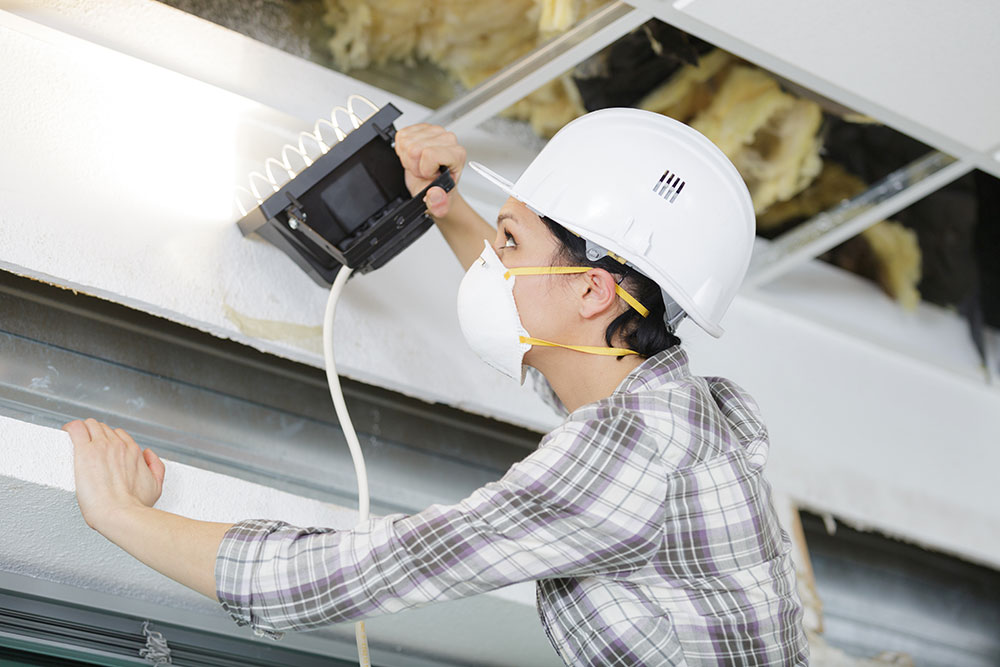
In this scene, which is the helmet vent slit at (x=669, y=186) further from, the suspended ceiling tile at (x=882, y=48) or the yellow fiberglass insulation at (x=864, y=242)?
the yellow fiberglass insulation at (x=864, y=242)

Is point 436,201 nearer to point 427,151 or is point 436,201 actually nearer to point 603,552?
point 427,151

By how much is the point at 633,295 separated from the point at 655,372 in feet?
0.38

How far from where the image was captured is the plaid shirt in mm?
992

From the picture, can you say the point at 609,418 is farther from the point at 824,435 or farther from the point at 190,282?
the point at 824,435

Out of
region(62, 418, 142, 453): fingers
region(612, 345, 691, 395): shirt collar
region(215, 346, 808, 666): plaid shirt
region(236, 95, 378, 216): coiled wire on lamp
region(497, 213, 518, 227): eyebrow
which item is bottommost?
region(215, 346, 808, 666): plaid shirt

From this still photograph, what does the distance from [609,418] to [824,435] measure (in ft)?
3.82

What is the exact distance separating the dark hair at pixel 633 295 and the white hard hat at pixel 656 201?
0.8 inches

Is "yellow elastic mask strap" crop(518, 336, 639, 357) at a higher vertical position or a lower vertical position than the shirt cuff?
higher

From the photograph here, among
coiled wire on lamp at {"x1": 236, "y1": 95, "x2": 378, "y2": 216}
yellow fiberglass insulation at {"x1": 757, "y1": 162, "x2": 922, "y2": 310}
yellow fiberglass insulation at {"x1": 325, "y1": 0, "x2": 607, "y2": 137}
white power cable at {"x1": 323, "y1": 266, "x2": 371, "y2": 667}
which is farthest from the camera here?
yellow fiberglass insulation at {"x1": 757, "y1": 162, "x2": 922, "y2": 310}

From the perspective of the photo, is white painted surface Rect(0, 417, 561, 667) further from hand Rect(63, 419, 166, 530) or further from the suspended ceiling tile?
the suspended ceiling tile

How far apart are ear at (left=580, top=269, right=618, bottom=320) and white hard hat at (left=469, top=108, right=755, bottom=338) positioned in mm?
28

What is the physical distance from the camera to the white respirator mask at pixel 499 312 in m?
1.22

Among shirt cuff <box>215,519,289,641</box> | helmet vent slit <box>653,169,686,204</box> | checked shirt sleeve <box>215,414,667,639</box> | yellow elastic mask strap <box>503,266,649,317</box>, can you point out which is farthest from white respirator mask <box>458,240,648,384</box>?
shirt cuff <box>215,519,289,641</box>

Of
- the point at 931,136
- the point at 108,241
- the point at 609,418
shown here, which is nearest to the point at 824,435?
the point at 931,136
